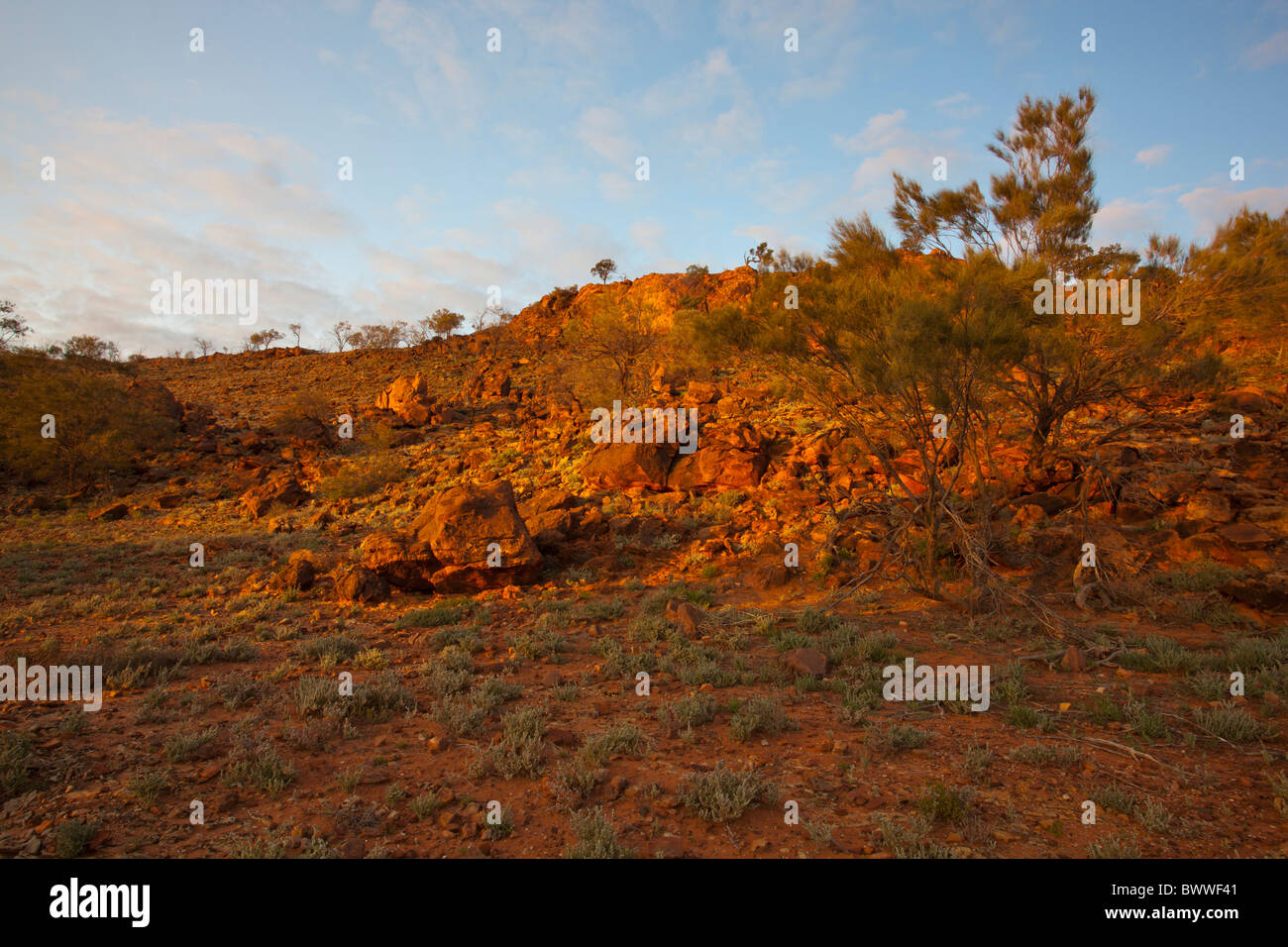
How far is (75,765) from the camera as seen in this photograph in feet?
14.5

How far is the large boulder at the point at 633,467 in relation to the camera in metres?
15.8

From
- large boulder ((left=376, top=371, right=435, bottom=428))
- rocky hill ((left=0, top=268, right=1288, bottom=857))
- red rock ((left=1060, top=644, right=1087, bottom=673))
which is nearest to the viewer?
rocky hill ((left=0, top=268, right=1288, bottom=857))

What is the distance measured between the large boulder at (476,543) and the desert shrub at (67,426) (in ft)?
60.5

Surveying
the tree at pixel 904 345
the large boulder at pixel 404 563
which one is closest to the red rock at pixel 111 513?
the large boulder at pixel 404 563

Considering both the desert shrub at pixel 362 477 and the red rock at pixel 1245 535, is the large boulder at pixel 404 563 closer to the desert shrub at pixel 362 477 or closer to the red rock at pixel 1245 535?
Answer: the desert shrub at pixel 362 477

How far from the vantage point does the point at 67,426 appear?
69.7 feet

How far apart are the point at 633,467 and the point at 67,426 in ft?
68.3

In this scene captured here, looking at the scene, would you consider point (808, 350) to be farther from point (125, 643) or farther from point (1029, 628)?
point (125, 643)

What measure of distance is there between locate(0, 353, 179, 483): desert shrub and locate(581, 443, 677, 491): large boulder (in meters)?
18.3

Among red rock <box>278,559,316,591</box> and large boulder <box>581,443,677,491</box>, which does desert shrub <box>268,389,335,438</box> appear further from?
red rock <box>278,559,316,591</box>

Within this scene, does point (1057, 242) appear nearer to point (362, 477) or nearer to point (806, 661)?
point (806, 661)

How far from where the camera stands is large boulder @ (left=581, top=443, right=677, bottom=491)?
15.8 meters

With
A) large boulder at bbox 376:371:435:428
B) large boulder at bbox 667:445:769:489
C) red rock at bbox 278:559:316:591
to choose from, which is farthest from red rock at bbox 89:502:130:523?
large boulder at bbox 667:445:769:489
